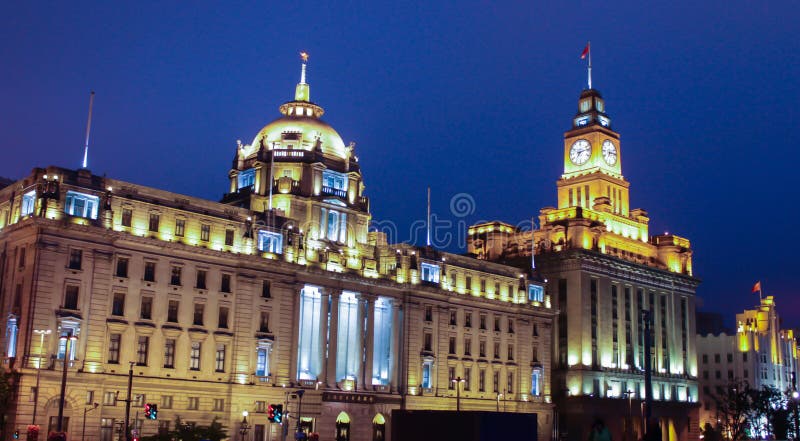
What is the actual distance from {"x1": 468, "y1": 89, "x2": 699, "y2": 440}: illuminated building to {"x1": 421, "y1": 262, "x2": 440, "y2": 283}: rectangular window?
29387 mm

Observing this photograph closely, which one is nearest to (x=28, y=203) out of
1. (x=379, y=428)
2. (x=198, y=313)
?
(x=198, y=313)

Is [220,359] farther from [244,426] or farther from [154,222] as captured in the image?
[154,222]

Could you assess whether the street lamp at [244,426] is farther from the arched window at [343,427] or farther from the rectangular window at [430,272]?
the rectangular window at [430,272]

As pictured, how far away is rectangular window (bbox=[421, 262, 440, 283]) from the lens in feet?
386

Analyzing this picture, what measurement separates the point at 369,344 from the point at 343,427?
32.7ft

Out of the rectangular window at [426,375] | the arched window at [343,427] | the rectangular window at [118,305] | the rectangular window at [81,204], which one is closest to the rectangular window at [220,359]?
the rectangular window at [118,305]

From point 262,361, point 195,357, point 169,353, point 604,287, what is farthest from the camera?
point 604,287

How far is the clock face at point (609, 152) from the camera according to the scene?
162 m

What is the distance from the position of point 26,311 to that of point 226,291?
2075 centimetres

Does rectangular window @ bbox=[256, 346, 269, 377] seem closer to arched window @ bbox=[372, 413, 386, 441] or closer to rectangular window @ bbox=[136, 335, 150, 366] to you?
rectangular window @ bbox=[136, 335, 150, 366]

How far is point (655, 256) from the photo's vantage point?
15975cm

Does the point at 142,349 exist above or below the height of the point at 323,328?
below

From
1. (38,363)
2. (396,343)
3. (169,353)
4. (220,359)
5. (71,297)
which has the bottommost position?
(38,363)

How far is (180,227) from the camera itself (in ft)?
308
